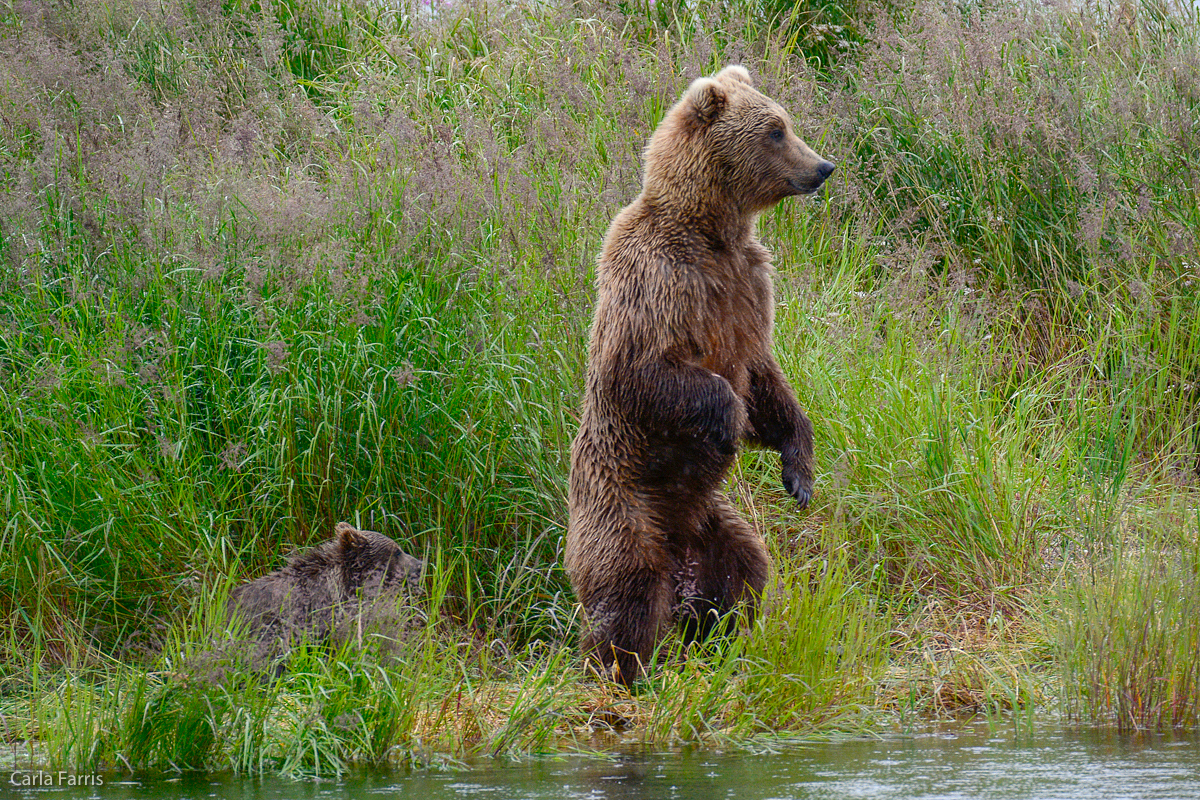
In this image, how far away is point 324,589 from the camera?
4.80 metres

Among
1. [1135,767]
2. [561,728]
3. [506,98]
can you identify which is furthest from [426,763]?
[506,98]

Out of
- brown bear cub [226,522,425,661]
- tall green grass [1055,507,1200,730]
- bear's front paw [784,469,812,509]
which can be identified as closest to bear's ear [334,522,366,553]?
brown bear cub [226,522,425,661]

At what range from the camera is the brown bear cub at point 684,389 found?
4.61 m

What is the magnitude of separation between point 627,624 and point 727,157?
174cm

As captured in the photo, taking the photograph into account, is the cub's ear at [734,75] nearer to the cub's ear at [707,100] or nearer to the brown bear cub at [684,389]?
the brown bear cub at [684,389]

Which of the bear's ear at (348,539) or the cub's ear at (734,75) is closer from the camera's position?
the bear's ear at (348,539)

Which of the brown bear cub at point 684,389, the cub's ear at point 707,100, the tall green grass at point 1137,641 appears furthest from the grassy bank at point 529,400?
the cub's ear at point 707,100

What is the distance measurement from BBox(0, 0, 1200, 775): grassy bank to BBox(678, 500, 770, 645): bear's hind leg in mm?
190

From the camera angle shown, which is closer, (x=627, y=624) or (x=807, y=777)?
(x=807, y=777)

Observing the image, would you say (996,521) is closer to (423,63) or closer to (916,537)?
(916,537)

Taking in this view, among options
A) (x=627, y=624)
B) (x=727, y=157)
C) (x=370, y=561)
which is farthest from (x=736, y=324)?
(x=370, y=561)

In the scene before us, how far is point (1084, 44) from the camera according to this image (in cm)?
864

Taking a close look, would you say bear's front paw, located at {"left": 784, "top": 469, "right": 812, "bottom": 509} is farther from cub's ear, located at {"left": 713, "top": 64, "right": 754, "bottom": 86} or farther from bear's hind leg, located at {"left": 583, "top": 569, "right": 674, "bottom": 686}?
cub's ear, located at {"left": 713, "top": 64, "right": 754, "bottom": 86}

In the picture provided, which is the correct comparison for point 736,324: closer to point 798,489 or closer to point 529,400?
point 798,489
